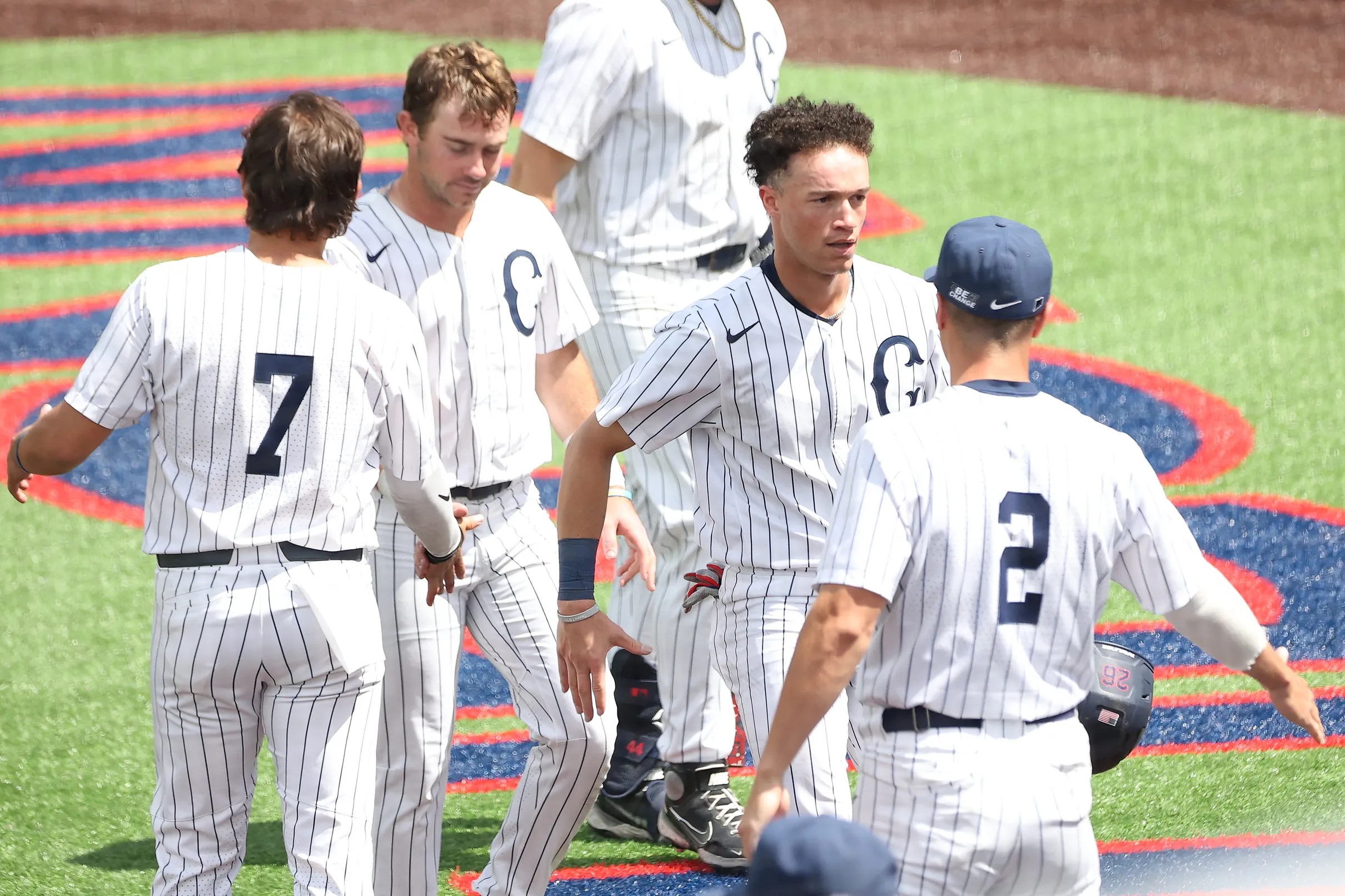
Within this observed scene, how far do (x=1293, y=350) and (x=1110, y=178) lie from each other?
345cm

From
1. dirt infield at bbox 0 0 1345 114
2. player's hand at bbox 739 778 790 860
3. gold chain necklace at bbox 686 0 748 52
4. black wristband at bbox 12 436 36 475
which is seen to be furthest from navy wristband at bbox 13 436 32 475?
dirt infield at bbox 0 0 1345 114

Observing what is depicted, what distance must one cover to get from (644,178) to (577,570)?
1.89 metres

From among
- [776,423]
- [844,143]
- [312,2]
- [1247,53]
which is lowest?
[776,423]

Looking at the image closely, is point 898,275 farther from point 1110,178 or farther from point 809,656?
point 1110,178

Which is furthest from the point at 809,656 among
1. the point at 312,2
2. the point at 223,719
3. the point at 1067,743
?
the point at 312,2

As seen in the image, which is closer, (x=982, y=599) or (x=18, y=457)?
(x=982, y=599)

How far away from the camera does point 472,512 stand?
4.26 meters

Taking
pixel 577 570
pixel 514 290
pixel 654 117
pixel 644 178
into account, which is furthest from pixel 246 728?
pixel 654 117

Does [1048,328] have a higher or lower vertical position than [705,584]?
higher

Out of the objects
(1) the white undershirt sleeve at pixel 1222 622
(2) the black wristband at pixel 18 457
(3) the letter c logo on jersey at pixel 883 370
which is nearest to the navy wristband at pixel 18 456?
(2) the black wristband at pixel 18 457

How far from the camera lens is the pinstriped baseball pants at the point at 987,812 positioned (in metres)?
2.97

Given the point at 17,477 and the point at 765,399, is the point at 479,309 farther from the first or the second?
the point at 17,477

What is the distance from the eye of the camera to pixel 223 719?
351cm

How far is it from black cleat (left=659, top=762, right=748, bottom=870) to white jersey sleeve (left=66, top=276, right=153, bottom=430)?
2.16 meters
